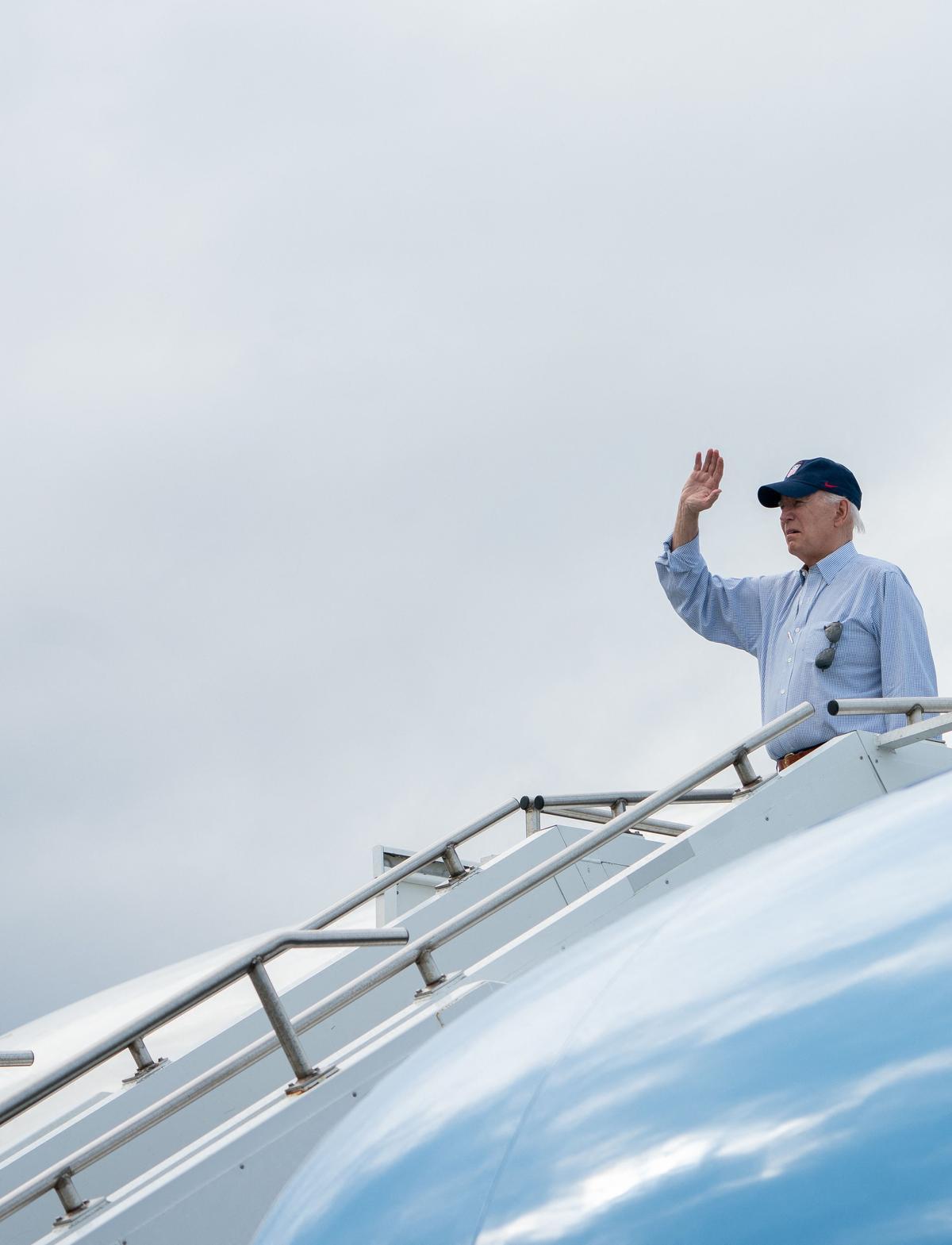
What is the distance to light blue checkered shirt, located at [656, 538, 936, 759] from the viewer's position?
5059 mm

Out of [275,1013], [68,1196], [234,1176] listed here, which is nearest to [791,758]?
[275,1013]

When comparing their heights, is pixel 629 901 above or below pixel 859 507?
below

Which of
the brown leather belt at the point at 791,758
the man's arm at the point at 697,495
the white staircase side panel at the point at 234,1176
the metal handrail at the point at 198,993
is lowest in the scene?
the white staircase side panel at the point at 234,1176

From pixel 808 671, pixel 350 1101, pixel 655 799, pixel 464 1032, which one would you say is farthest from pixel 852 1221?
pixel 808 671

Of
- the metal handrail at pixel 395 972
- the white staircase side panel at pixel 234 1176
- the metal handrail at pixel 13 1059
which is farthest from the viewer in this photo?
the metal handrail at pixel 395 972

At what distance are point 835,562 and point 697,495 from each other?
65 cm

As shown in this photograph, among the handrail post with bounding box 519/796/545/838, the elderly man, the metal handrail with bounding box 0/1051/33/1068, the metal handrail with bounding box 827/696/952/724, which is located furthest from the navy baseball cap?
the metal handrail with bounding box 0/1051/33/1068

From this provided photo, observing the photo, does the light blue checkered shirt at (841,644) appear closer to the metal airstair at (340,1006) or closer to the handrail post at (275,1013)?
the metal airstair at (340,1006)

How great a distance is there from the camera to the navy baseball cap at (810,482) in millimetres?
5348

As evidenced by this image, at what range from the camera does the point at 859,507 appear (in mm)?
5488

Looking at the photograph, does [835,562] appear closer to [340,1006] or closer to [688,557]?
[688,557]

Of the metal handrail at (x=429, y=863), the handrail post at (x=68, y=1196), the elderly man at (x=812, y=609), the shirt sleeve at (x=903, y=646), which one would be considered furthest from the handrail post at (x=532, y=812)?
the handrail post at (x=68, y=1196)

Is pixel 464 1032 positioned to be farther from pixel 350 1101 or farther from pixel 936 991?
pixel 350 1101

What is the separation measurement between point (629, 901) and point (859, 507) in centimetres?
169
